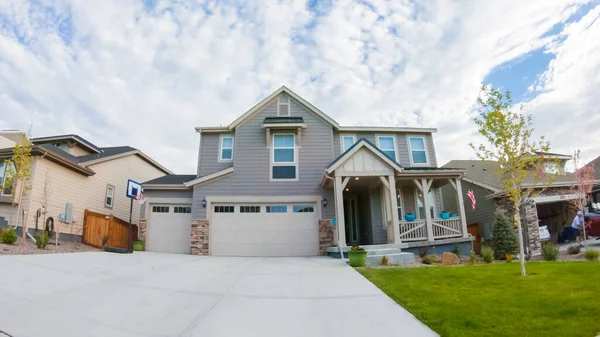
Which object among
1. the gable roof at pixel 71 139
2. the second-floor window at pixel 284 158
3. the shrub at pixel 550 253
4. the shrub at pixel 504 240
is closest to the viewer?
the shrub at pixel 550 253

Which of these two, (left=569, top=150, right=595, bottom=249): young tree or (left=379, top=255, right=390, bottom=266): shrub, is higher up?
(left=569, top=150, right=595, bottom=249): young tree

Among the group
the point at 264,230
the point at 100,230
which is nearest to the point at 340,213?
the point at 264,230

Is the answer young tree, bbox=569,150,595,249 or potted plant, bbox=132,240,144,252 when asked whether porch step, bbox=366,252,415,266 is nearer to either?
young tree, bbox=569,150,595,249

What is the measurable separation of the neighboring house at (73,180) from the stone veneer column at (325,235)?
10.7 metres

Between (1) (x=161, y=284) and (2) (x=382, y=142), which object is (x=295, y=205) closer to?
(2) (x=382, y=142)

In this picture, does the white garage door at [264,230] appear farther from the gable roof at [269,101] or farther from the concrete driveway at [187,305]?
the concrete driveway at [187,305]

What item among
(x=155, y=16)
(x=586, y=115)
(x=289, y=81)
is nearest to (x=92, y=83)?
(x=155, y=16)

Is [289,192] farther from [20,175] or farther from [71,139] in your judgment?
[71,139]

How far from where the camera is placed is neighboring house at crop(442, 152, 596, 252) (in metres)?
13.9

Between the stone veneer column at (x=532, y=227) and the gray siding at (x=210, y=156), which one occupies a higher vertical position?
the gray siding at (x=210, y=156)

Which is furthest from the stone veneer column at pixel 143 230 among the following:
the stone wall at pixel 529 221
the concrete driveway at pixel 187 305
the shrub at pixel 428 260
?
the stone wall at pixel 529 221

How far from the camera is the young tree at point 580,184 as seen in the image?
1332 cm

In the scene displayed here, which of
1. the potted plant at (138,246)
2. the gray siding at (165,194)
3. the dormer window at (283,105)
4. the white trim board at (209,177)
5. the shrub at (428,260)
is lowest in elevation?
the shrub at (428,260)

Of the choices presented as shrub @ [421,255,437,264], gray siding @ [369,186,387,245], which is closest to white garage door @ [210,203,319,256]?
gray siding @ [369,186,387,245]
